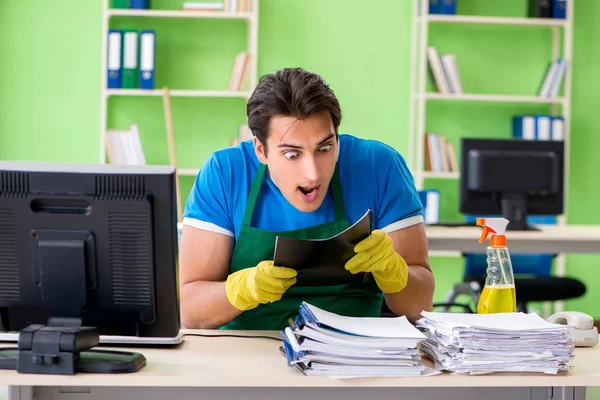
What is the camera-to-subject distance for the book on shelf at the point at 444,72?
4992mm

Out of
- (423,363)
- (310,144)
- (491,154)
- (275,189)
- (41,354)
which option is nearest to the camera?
(41,354)

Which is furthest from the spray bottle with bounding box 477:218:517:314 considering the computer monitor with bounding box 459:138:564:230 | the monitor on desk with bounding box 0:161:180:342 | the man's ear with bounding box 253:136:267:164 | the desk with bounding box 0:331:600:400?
the computer monitor with bounding box 459:138:564:230

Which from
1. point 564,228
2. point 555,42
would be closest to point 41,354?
point 564,228

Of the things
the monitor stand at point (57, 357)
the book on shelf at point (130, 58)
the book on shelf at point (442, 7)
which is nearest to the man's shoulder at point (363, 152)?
the monitor stand at point (57, 357)

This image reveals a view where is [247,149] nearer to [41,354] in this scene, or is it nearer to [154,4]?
Answer: [41,354]

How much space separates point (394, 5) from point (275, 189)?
3.28m

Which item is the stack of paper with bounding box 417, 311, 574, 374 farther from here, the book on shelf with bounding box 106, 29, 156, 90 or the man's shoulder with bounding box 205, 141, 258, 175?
the book on shelf with bounding box 106, 29, 156, 90

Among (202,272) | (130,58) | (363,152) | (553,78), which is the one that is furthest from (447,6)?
(202,272)

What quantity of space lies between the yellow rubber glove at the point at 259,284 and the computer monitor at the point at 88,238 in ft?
0.65

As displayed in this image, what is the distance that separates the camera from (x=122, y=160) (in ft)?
15.9

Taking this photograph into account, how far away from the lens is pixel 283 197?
2102mm

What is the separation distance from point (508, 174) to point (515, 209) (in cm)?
18

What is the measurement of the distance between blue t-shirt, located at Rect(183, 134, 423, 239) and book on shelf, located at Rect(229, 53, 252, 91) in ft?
8.99

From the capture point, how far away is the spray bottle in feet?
5.79
